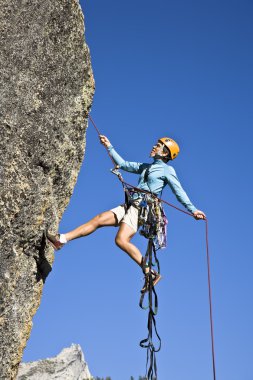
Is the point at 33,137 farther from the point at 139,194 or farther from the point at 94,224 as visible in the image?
the point at 139,194

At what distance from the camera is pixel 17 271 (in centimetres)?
1027

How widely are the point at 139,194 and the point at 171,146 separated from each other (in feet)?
3.73

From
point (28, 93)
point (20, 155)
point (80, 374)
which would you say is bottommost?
point (20, 155)

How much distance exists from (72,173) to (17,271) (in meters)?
1.97

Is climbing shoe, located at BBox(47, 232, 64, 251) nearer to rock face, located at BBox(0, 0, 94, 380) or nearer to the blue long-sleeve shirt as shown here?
rock face, located at BBox(0, 0, 94, 380)

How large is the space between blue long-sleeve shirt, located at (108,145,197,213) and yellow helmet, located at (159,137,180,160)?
29 centimetres

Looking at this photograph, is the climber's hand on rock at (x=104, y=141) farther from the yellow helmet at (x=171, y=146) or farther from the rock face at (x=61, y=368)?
the rock face at (x=61, y=368)

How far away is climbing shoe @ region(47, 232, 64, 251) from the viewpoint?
10789 mm

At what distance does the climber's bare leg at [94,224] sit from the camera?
11195 mm

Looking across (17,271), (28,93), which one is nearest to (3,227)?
(17,271)

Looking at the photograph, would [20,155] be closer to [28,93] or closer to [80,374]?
[28,93]

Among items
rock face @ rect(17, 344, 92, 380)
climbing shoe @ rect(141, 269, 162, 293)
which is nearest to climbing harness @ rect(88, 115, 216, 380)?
climbing shoe @ rect(141, 269, 162, 293)

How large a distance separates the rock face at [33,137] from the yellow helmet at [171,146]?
1.86 meters

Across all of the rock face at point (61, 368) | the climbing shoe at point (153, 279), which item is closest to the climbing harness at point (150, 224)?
the climbing shoe at point (153, 279)
